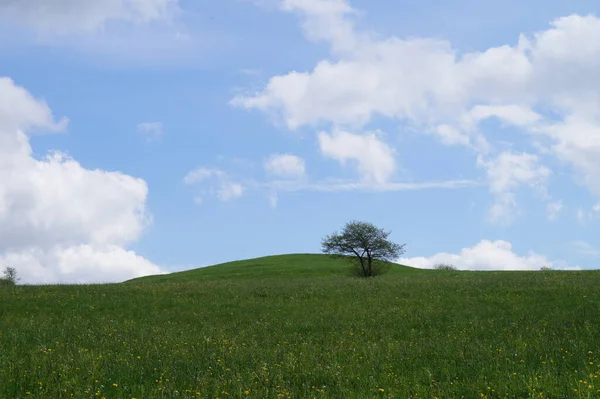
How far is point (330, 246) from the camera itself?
6600cm

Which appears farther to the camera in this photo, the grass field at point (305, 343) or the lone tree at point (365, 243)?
the lone tree at point (365, 243)

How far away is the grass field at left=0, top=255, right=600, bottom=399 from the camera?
34.6 ft

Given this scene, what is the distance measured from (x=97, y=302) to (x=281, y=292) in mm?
10600

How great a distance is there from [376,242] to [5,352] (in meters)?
52.3

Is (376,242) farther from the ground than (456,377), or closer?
farther from the ground

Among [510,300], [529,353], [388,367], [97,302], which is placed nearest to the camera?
[388,367]

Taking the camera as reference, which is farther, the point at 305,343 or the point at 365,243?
the point at 365,243

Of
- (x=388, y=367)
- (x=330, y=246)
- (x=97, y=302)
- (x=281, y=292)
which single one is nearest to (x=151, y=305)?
(x=97, y=302)

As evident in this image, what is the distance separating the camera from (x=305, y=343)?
1563 cm

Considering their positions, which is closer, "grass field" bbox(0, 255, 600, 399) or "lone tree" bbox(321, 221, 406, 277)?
"grass field" bbox(0, 255, 600, 399)

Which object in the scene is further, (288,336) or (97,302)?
(97,302)

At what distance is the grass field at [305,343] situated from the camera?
10539 mm

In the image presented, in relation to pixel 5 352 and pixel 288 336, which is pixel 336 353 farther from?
pixel 5 352

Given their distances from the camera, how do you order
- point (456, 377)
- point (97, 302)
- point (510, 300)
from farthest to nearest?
point (97, 302), point (510, 300), point (456, 377)
